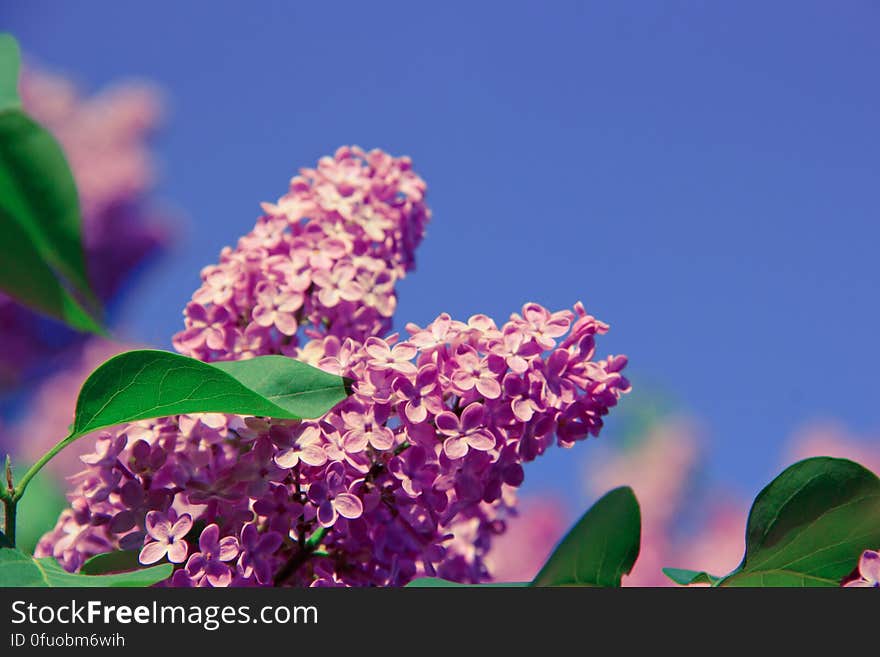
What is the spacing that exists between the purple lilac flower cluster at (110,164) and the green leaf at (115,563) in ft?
11.8

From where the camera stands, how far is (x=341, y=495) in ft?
2.11

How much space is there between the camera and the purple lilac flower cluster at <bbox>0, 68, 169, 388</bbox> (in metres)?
4.64

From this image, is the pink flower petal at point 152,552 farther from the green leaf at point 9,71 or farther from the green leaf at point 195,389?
the green leaf at point 9,71

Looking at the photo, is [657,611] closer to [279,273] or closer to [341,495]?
[341,495]

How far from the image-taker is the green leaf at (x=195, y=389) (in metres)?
0.58

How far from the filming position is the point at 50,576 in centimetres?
54

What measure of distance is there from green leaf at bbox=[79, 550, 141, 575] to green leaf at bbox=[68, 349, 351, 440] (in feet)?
0.38

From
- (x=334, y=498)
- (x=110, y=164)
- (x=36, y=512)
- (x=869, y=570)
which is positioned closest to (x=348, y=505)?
(x=334, y=498)

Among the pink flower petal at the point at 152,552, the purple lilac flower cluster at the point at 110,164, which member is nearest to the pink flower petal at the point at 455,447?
the pink flower petal at the point at 152,552

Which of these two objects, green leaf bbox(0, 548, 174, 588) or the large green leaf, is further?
the large green leaf

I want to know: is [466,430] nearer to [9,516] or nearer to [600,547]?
[600,547]

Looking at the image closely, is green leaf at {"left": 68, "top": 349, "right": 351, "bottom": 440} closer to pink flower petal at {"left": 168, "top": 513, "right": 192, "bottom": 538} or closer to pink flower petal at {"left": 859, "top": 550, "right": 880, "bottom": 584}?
pink flower petal at {"left": 168, "top": 513, "right": 192, "bottom": 538}

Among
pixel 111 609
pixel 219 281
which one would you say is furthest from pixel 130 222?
pixel 111 609

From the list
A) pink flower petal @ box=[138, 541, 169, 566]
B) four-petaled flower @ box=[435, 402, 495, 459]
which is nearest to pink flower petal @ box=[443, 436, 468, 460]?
four-petaled flower @ box=[435, 402, 495, 459]
